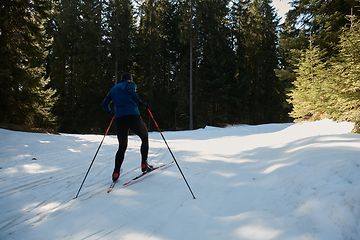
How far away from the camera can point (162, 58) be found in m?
29.5

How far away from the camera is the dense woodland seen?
31.2ft

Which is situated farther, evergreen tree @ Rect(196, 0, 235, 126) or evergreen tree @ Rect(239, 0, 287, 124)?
evergreen tree @ Rect(239, 0, 287, 124)

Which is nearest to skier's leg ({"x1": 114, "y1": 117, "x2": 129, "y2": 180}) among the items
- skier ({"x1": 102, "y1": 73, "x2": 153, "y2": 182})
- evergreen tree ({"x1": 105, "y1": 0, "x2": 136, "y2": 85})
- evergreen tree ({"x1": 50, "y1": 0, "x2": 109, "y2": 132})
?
skier ({"x1": 102, "y1": 73, "x2": 153, "y2": 182})

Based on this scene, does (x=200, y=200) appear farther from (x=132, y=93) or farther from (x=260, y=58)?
(x=260, y=58)

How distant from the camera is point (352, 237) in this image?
1.70 meters

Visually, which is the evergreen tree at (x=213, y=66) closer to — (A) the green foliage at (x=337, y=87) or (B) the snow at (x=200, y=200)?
(A) the green foliage at (x=337, y=87)

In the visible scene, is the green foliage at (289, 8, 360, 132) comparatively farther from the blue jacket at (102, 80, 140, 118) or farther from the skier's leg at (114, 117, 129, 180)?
the skier's leg at (114, 117, 129, 180)

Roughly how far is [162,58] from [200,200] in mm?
28740

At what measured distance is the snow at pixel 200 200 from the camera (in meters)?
2.05

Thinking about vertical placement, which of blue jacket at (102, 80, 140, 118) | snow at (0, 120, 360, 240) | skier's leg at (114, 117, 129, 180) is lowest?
snow at (0, 120, 360, 240)

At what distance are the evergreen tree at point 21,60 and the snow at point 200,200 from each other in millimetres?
5839

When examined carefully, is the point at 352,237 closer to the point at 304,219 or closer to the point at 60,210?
the point at 304,219

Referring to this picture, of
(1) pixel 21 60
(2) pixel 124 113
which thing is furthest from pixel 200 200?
(1) pixel 21 60

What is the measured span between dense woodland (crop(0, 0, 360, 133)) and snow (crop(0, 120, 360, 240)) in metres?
6.67
